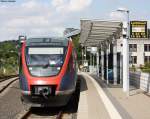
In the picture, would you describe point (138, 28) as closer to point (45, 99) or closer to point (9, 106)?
point (45, 99)

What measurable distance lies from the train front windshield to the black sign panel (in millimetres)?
3309

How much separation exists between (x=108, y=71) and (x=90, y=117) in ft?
59.5

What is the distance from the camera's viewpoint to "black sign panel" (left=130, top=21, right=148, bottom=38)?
20.4 metres

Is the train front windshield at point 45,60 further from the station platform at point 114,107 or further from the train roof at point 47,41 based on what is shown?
the station platform at point 114,107

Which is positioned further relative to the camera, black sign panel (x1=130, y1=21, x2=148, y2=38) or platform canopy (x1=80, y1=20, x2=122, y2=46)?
platform canopy (x1=80, y1=20, x2=122, y2=46)

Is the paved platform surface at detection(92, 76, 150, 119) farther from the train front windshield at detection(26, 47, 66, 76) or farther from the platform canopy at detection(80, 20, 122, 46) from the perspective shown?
the platform canopy at detection(80, 20, 122, 46)

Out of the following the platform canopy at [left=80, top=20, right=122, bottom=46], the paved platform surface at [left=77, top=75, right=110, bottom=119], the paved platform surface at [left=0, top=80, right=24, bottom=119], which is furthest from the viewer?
the platform canopy at [left=80, top=20, right=122, bottom=46]

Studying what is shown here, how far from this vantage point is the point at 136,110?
15.0 meters

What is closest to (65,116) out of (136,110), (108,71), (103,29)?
(136,110)

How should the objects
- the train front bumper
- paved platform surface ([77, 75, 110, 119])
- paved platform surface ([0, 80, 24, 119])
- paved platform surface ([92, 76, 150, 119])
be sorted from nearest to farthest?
paved platform surface ([92, 76, 150, 119])
paved platform surface ([77, 75, 110, 119])
the train front bumper
paved platform surface ([0, 80, 24, 119])

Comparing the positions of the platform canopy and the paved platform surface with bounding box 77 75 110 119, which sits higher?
the platform canopy

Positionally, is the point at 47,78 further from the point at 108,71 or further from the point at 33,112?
the point at 108,71

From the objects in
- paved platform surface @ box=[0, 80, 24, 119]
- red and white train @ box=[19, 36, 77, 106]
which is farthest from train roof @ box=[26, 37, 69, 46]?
paved platform surface @ box=[0, 80, 24, 119]

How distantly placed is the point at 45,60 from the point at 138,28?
4453mm
